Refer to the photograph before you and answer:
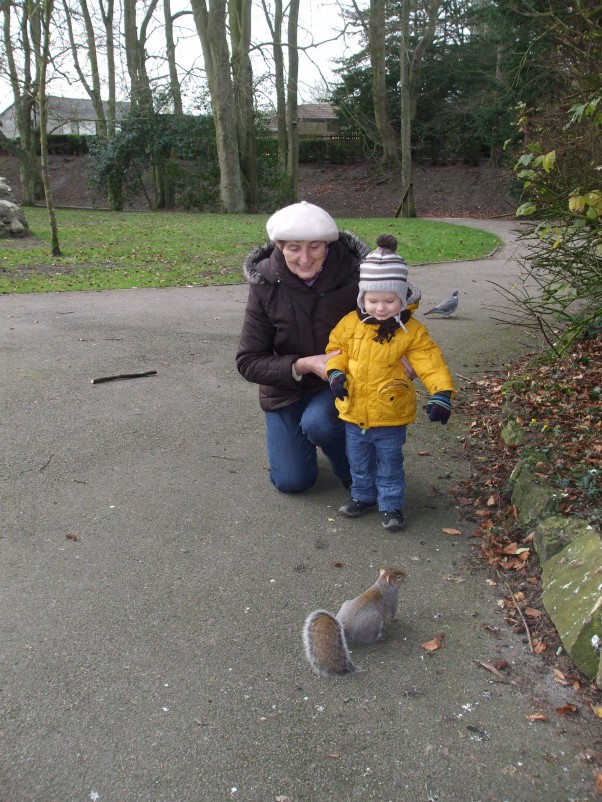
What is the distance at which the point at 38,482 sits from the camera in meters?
4.83

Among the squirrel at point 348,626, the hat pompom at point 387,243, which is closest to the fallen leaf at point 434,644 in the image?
the squirrel at point 348,626

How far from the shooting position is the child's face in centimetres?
397

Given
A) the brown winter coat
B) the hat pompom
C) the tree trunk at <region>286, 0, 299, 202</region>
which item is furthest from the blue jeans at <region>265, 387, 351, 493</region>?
the tree trunk at <region>286, 0, 299, 202</region>

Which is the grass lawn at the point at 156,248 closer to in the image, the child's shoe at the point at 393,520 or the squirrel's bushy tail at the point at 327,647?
the child's shoe at the point at 393,520

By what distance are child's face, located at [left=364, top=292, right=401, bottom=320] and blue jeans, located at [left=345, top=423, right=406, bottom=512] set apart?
24.8 inches

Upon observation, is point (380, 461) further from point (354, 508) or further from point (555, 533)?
point (555, 533)

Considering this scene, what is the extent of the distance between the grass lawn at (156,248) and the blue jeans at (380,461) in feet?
28.0

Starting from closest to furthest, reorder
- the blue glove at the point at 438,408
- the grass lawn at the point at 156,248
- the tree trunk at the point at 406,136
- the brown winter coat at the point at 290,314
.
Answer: the blue glove at the point at 438,408
the brown winter coat at the point at 290,314
the grass lawn at the point at 156,248
the tree trunk at the point at 406,136

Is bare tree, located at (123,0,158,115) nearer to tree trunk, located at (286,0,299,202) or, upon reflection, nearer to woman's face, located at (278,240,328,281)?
tree trunk, located at (286,0,299,202)

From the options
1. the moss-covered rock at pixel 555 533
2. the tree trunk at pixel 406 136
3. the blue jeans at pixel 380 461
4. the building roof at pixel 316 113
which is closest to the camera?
the moss-covered rock at pixel 555 533

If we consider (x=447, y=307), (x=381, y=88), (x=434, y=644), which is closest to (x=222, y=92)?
(x=381, y=88)

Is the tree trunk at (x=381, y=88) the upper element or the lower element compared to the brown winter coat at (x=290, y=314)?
upper

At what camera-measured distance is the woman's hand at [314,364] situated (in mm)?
4246

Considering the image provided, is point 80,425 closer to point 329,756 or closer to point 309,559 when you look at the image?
point 309,559
